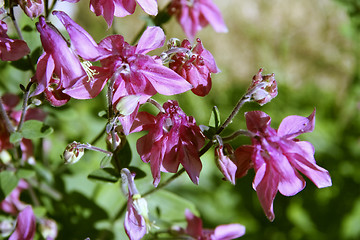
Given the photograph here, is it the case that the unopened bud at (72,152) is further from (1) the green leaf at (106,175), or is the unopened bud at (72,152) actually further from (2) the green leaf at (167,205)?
(2) the green leaf at (167,205)

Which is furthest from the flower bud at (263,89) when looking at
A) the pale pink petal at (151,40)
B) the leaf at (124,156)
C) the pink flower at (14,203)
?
the pink flower at (14,203)

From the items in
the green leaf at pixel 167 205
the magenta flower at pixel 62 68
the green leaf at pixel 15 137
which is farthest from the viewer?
the green leaf at pixel 167 205

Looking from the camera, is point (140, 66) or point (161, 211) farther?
point (161, 211)

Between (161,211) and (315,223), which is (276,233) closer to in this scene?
(315,223)

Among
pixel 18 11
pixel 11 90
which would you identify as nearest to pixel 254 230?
pixel 11 90

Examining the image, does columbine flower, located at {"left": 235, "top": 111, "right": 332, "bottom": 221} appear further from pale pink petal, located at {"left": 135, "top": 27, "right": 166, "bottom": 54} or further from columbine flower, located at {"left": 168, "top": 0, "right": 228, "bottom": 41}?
columbine flower, located at {"left": 168, "top": 0, "right": 228, "bottom": 41}
